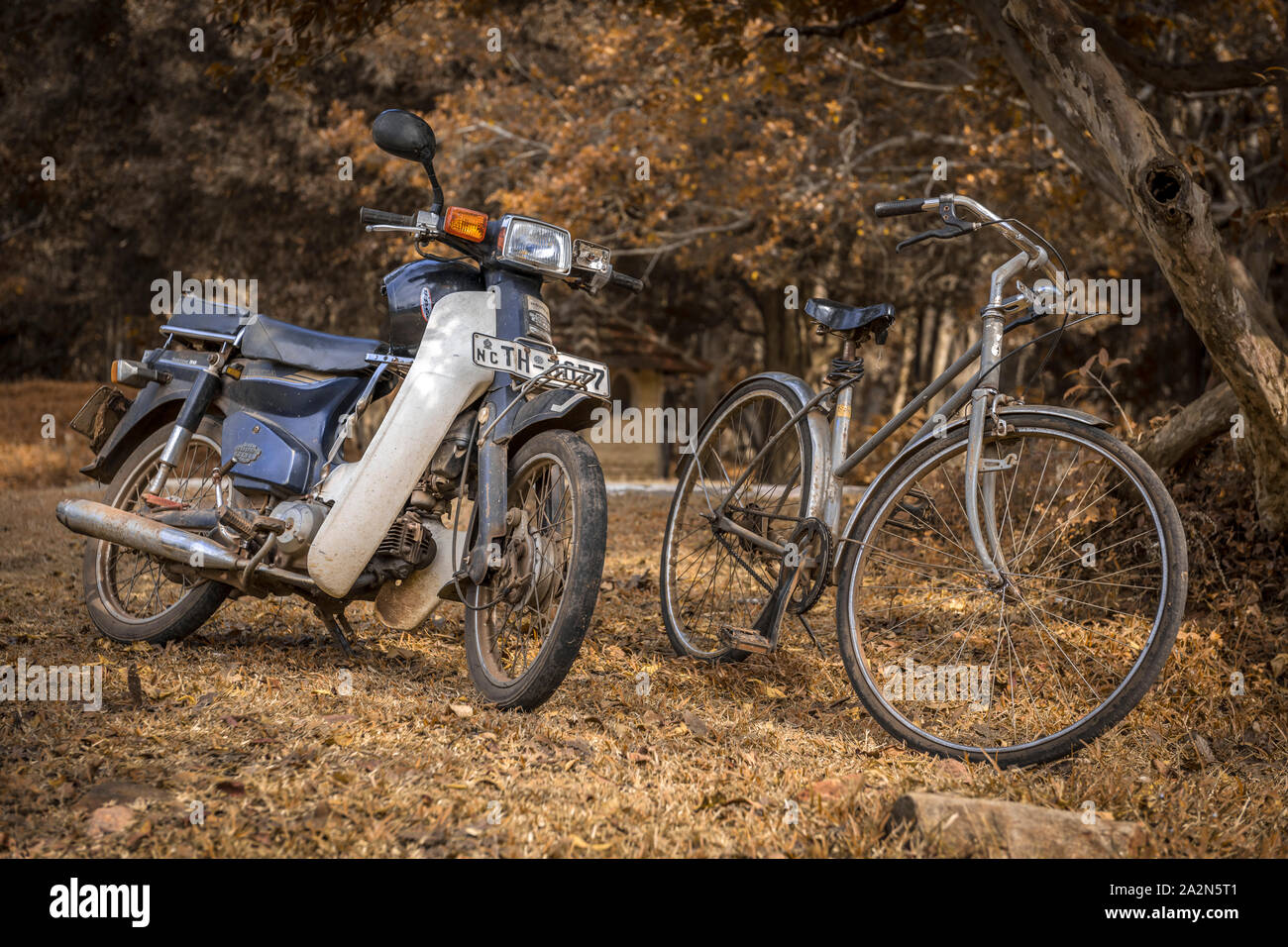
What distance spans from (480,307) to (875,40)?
8.11 meters

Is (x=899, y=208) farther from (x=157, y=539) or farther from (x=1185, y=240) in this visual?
(x=157, y=539)

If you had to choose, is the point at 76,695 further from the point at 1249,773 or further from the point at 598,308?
the point at 598,308

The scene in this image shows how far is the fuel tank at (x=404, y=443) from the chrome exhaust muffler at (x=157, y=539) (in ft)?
0.74

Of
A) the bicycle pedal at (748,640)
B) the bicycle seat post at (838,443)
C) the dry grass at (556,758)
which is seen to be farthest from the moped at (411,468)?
the bicycle seat post at (838,443)

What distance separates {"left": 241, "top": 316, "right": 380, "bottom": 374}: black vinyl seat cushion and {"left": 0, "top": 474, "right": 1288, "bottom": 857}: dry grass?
104 centimetres

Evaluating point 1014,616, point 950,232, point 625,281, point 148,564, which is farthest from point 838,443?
point 148,564

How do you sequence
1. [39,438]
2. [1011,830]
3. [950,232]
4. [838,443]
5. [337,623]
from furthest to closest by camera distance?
[39,438] → [337,623] → [838,443] → [950,232] → [1011,830]

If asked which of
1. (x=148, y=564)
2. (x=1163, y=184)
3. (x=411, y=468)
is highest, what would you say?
(x=1163, y=184)

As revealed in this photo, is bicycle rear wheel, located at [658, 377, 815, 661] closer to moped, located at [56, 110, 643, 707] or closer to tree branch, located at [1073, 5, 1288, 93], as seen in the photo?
moped, located at [56, 110, 643, 707]

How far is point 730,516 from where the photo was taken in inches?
165

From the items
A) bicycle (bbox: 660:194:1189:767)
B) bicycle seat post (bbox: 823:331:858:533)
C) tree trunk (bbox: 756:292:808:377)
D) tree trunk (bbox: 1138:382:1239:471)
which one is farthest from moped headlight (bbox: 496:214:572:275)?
tree trunk (bbox: 756:292:808:377)

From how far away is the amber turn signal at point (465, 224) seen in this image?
363cm

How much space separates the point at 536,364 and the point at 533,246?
14.9 inches
